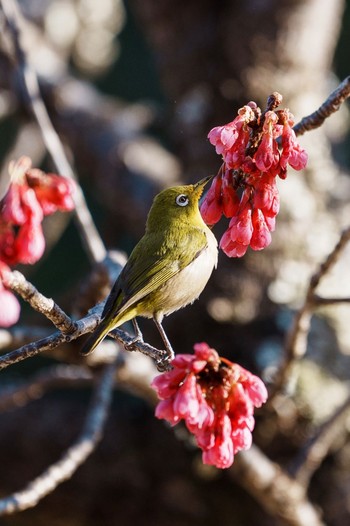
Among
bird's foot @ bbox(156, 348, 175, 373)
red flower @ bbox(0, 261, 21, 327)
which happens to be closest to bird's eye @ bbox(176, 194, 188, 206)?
bird's foot @ bbox(156, 348, 175, 373)

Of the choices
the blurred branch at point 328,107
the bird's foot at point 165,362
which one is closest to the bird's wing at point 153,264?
the bird's foot at point 165,362

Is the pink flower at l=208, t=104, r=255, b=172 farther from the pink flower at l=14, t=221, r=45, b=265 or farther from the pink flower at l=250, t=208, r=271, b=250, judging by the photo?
the pink flower at l=14, t=221, r=45, b=265

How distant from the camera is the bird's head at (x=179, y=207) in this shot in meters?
2.12

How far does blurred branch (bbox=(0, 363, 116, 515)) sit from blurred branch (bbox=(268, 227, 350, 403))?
474mm

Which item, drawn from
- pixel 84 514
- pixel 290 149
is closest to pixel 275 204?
pixel 290 149

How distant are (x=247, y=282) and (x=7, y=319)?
6.07 ft

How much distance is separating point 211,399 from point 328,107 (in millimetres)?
636

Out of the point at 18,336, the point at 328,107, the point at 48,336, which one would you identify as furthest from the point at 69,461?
the point at 328,107

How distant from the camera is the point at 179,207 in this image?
7.02ft

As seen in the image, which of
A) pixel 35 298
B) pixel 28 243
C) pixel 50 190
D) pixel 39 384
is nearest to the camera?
pixel 35 298

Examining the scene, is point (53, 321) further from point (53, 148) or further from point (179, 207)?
point (53, 148)

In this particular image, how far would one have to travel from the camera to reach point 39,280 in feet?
18.2

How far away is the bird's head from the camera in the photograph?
212cm

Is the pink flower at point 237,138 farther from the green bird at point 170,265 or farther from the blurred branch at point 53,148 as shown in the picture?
the blurred branch at point 53,148
